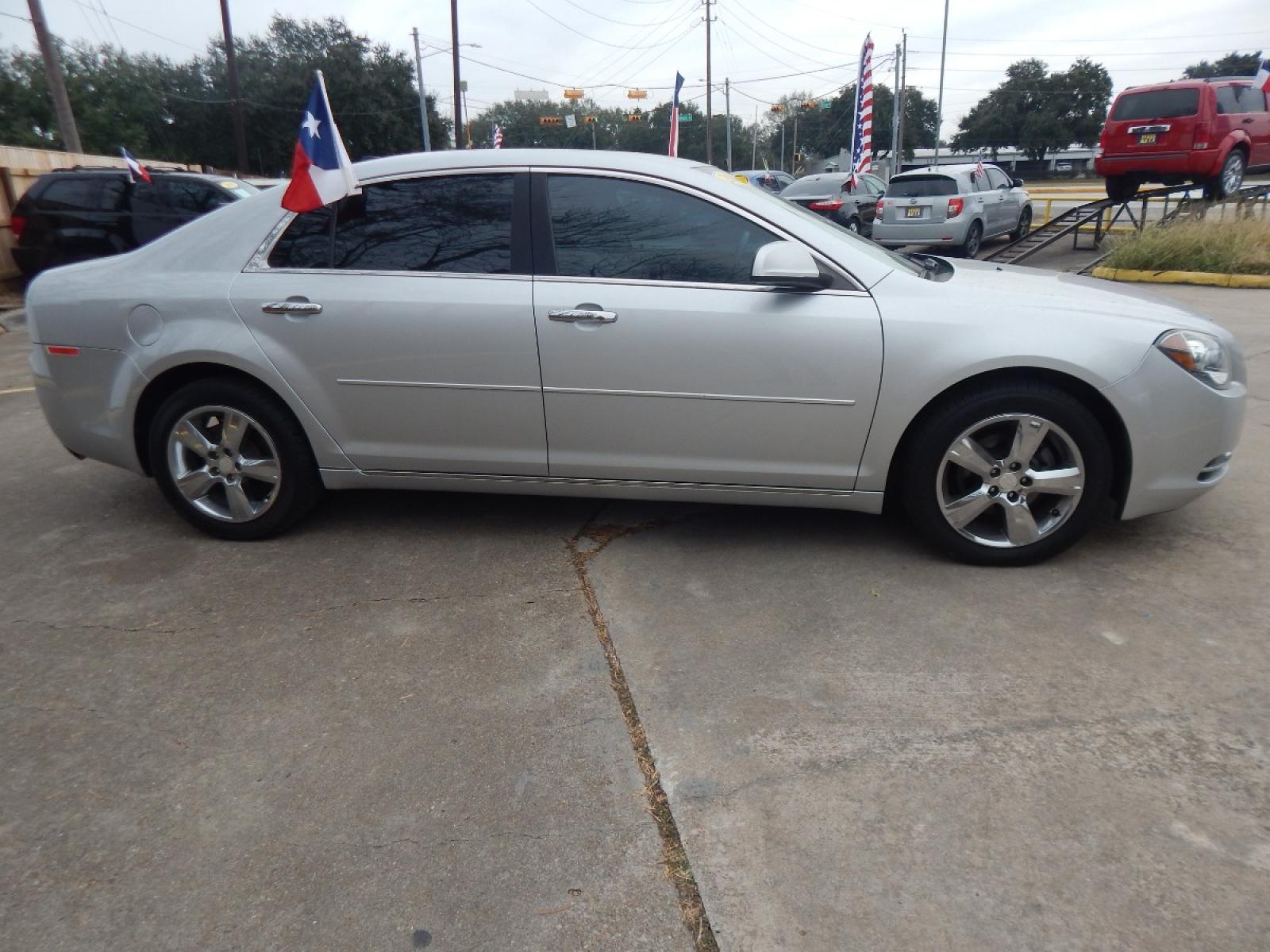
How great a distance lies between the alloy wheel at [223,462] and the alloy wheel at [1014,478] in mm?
2773

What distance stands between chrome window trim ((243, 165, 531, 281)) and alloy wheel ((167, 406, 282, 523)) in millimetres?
617

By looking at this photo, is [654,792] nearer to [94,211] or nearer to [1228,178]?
[94,211]

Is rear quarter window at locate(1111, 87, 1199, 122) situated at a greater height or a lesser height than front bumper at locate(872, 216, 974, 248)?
greater

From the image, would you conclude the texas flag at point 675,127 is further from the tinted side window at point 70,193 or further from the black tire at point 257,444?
the black tire at point 257,444

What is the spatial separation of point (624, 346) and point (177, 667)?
1901 millimetres

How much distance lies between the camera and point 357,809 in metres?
2.31

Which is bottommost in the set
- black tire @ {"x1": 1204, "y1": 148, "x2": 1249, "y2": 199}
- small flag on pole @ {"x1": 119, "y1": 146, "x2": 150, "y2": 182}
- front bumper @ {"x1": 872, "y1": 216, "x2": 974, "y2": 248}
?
front bumper @ {"x1": 872, "y1": 216, "x2": 974, "y2": 248}

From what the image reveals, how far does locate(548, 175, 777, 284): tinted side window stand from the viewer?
3.49 meters

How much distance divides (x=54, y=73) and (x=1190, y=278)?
63.8 ft

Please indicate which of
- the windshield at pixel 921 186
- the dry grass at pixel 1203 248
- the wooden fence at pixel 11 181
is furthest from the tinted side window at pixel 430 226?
the windshield at pixel 921 186

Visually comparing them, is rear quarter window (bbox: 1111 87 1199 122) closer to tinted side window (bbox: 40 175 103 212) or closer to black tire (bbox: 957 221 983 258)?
black tire (bbox: 957 221 983 258)

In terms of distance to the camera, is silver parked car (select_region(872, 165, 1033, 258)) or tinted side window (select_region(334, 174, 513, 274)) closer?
tinted side window (select_region(334, 174, 513, 274))

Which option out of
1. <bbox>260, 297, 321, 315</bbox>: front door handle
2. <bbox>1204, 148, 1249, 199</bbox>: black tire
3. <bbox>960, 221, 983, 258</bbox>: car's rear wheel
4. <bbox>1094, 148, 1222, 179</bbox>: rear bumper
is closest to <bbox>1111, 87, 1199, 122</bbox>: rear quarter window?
<bbox>1094, 148, 1222, 179</bbox>: rear bumper

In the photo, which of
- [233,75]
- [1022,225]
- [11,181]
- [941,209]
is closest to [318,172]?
[11,181]
